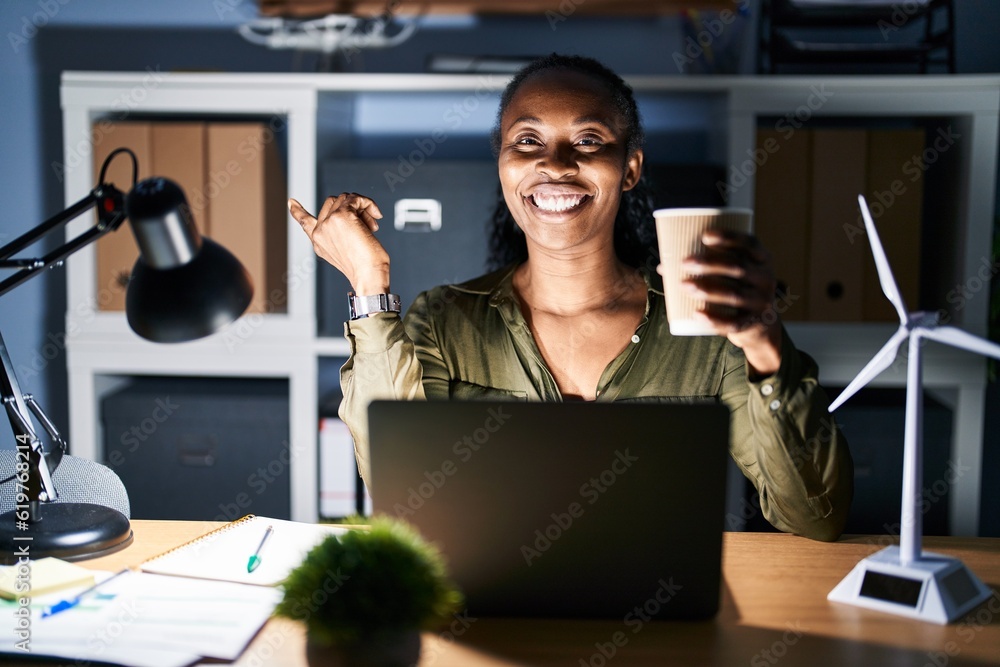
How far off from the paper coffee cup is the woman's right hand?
55 cm

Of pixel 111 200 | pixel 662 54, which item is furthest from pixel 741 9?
pixel 111 200

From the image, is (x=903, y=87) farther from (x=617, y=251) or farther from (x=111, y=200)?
(x=111, y=200)

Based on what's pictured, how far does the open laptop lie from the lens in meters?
0.84

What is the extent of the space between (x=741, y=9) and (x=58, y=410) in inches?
88.4

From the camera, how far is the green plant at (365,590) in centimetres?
71

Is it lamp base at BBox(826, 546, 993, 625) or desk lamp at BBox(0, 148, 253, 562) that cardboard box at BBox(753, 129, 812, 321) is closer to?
lamp base at BBox(826, 546, 993, 625)

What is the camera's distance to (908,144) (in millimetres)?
2178

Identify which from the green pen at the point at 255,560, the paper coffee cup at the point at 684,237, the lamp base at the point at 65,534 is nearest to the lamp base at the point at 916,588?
the paper coffee cup at the point at 684,237

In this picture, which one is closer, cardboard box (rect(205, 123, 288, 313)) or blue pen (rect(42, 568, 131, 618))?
blue pen (rect(42, 568, 131, 618))

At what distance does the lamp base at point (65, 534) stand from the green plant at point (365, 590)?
1.56ft

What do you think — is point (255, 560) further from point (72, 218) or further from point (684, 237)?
point (684, 237)

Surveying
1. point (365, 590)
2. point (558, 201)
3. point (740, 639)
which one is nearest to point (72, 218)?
point (365, 590)

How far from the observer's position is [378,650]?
0.72 m

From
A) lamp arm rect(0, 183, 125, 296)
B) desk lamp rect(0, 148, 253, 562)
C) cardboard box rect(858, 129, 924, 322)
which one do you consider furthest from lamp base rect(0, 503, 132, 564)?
cardboard box rect(858, 129, 924, 322)
